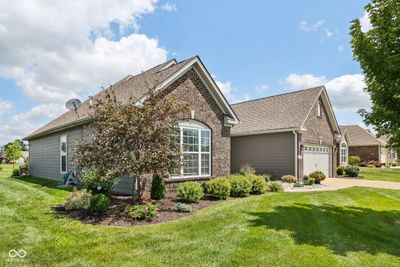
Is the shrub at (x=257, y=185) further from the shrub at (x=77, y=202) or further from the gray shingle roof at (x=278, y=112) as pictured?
the shrub at (x=77, y=202)

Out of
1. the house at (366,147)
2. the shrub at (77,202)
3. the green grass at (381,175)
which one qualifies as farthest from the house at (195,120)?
the house at (366,147)

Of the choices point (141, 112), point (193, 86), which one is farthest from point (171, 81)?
point (141, 112)

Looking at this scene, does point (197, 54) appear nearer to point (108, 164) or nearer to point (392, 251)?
point (108, 164)

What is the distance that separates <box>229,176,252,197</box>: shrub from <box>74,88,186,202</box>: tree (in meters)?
4.06

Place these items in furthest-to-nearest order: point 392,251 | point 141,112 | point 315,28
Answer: point 315,28, point 141,112, point 392,251

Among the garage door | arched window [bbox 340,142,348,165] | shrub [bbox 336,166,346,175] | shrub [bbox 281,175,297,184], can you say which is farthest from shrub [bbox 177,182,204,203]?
arched window [bbox 340,142,348,165]

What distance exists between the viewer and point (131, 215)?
27.2 feet

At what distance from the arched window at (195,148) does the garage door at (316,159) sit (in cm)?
953

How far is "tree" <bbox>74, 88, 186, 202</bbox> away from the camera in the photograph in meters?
8.73

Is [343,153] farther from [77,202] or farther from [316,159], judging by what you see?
[77,202]

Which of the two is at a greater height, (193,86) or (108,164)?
(193,86)

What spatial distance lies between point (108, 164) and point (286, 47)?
1183 cm

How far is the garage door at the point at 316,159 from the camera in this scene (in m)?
21.2

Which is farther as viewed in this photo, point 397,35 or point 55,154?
point 55,154
